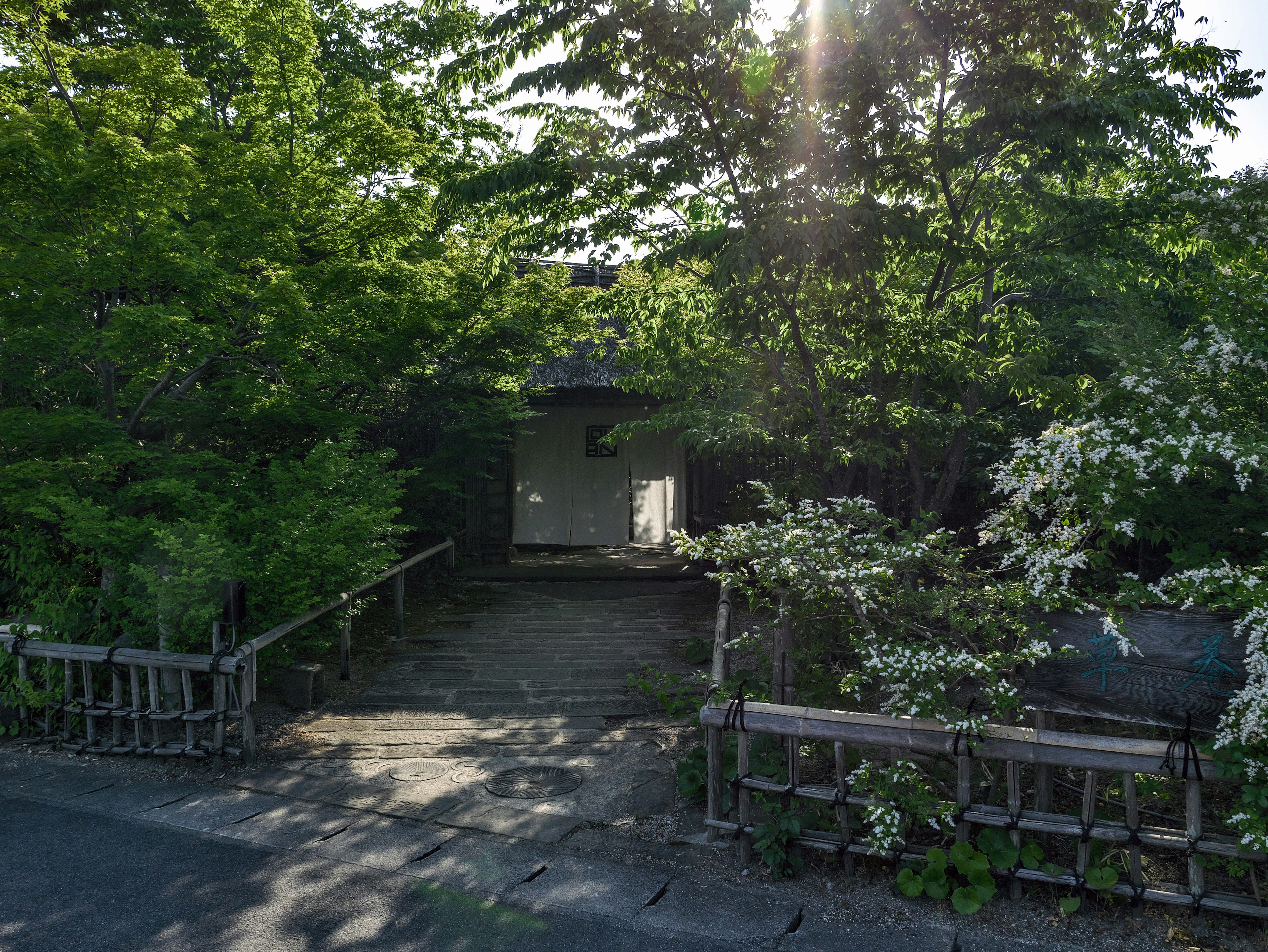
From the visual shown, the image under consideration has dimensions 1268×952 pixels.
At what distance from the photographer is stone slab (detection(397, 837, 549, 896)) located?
13.3 feet

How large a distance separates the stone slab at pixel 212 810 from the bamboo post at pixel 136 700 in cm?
100

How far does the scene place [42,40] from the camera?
7.30 m

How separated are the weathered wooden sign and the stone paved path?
7.51ft

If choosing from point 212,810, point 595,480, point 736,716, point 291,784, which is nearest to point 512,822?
point 736,716

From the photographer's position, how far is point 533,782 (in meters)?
5.38

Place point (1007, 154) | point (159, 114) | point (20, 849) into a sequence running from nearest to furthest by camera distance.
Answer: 1. point (20, 849)
2. point (1007, 154)
3. point (159, 114)

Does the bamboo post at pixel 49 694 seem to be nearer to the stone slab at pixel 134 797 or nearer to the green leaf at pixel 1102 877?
the stone slab at pixel 134 797

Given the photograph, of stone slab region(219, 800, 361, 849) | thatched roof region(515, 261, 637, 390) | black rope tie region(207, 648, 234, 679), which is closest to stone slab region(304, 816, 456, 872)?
stone slab region(219, 800, 361, 849)

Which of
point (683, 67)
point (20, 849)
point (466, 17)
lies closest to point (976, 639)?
point (683, 67)

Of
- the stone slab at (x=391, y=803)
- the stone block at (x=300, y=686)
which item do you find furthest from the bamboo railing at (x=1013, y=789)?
the stone block at (x=300, y=686)

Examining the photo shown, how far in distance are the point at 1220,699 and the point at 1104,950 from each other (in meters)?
1.19

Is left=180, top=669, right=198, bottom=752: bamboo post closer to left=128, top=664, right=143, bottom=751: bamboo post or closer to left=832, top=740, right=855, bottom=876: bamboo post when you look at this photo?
left=128, top=664, right=143, bottom=751: bamboo post

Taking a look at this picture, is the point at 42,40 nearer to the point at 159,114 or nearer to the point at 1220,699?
the point at 159,114

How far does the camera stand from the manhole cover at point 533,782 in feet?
17.0
